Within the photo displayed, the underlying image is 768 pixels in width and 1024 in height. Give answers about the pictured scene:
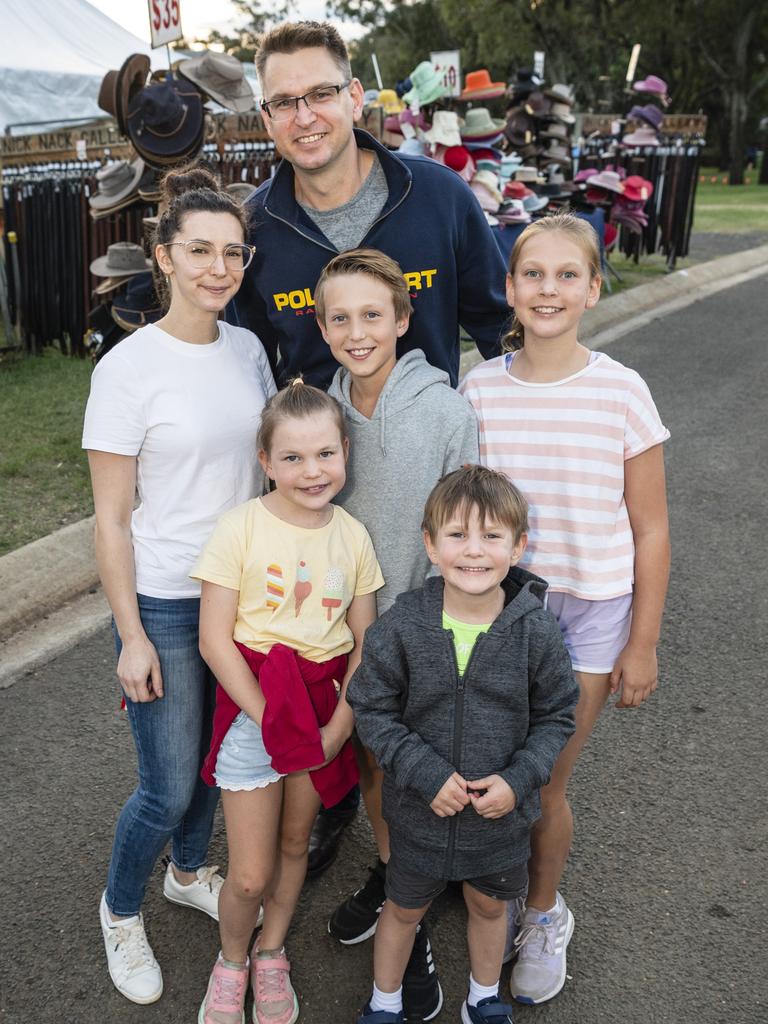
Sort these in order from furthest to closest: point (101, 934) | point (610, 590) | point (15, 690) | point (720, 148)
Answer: point (720, 148) → point (15, 690) → point (101, 934) → point (610, 590)

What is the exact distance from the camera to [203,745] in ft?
8.06

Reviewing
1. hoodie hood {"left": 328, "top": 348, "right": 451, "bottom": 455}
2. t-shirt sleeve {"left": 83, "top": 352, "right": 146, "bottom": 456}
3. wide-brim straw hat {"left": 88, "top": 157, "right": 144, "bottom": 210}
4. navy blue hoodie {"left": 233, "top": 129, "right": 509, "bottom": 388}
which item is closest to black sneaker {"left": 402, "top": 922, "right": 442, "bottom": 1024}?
hoodie hood {"left": 328, "top": 348, "right": 451, "bottom": 455}

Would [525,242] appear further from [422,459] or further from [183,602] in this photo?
[183,602]

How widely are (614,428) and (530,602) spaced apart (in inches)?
17.9

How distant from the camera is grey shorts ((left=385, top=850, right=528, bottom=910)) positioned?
2.18 metres

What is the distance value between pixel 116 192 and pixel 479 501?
6741mm

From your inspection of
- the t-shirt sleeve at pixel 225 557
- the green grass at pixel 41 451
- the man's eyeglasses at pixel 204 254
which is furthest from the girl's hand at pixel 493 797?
the green grass at pixel 41 451

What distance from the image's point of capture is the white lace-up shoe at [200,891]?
266 cm

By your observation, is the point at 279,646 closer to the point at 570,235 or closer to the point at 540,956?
the point at 540,956

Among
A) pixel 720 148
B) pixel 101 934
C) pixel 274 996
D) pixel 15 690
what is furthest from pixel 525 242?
pixel 720 148

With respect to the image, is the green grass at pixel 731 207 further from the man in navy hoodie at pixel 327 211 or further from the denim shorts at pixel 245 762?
the denim shorts at pixel 245 762

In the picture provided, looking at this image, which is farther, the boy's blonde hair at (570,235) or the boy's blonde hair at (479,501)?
the boy's blonde hair at (570,235)

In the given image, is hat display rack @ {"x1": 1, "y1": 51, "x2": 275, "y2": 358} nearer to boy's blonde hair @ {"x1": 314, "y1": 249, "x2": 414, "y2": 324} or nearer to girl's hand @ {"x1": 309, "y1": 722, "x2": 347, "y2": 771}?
boy's blonde hair @ {"x1": 314, "y1": 249, "x2": 414, "y2": 324}

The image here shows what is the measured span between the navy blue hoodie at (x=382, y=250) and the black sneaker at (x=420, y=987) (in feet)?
5.06
